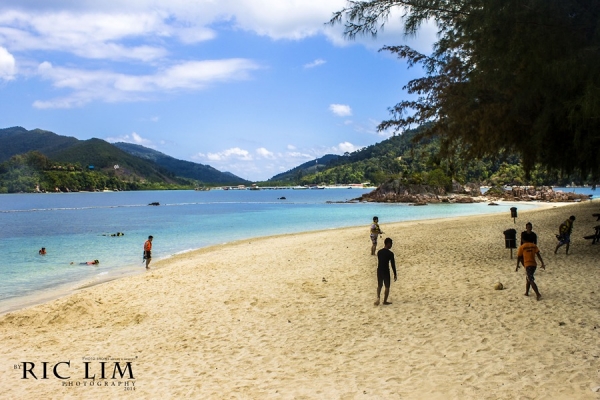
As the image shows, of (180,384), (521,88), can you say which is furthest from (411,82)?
(180,384)

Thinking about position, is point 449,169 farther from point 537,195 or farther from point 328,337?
point 537,195

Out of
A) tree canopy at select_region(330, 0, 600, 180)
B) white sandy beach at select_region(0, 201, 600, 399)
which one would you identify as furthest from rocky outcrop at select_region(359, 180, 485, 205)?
white sandy beach at select_region(0, 201, 600, 399)

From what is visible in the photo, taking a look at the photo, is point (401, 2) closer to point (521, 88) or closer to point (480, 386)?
point (521, 88)

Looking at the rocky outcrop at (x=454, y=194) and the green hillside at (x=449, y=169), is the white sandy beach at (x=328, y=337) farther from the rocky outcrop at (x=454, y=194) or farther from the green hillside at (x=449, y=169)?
the rocky outcrop at (x=454, y=194)

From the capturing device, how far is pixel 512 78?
38.0 feet

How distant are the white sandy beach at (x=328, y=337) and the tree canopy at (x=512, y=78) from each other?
425 centimetres

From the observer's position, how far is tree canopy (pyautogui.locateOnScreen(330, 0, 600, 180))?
902cm

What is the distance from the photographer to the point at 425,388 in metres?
6.17

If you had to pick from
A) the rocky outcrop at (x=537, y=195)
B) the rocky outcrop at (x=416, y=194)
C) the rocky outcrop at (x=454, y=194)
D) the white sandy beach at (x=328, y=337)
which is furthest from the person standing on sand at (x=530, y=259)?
the rocky outcrop at (x=537, y=195)

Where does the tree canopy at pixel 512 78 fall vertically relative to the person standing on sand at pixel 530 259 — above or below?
above

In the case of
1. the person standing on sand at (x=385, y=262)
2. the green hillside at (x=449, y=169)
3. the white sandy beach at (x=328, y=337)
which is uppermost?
the green hillside at (x=449, y=169)

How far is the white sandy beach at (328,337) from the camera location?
257 inches

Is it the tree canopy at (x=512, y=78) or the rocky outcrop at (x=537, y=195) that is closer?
the tree canopy at (x=512, y=78)

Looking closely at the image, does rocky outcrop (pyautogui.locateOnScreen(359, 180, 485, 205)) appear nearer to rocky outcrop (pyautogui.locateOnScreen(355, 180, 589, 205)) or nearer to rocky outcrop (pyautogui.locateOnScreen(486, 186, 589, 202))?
rocky outcrop (pyautogui.locateOnScreen(355, 180, 589, 205))
